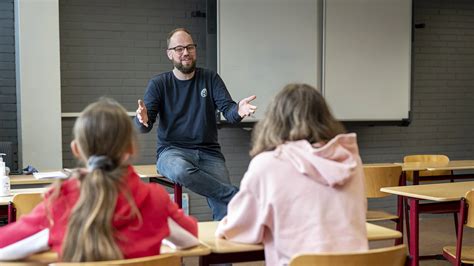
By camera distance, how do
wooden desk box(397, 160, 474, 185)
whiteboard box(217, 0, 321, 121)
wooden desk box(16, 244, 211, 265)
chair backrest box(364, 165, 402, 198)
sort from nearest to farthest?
wooden desk box(16, 244, 211, 265)
chair backrest box(364, 165, 402, 198)
wooden desk box(397, 160, 474, 185)
whiteboard box(217, 0, 321, 121)

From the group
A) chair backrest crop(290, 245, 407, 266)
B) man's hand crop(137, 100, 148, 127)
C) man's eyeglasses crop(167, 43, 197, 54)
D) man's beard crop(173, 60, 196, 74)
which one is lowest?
chair backrest crop(290, 245, 407, 266)

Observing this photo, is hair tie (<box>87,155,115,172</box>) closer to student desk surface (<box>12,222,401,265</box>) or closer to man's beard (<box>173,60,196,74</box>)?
student desk surface (<box>12,222,401,265</box>)

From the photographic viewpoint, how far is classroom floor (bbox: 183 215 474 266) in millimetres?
4453

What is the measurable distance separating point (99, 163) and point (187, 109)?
2028 mm

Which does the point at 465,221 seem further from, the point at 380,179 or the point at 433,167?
the point at 433,167

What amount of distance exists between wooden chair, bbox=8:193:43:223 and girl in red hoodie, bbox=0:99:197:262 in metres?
1.04

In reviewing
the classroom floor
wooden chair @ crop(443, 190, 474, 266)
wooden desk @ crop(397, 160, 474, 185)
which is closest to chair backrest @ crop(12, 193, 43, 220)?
the classroom floor

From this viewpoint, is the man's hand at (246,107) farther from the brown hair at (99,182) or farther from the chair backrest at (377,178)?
the brown hair at (99,182)

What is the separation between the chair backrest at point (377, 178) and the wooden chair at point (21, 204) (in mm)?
2270

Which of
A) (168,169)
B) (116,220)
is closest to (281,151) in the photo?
(116,220)

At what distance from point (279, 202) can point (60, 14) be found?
3.93 meters

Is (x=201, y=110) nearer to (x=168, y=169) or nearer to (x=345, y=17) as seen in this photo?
(x=168, y=169)

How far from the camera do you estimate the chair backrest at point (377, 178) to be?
4027mm

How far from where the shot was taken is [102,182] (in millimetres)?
1588
